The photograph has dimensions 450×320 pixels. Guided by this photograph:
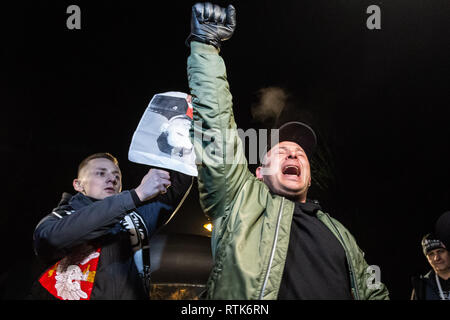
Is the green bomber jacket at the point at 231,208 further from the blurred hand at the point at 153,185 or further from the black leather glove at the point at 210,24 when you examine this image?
the blurred hand at the point at 153,185

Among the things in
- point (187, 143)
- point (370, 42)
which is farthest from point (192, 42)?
point (370, 42)

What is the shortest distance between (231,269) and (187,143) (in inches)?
49.1

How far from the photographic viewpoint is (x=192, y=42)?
1.92 m

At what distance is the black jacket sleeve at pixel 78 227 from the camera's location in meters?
2.11

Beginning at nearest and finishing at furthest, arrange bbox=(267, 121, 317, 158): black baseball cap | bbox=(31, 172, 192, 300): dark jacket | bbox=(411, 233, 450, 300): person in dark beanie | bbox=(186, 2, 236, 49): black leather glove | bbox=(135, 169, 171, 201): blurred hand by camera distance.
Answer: bbox=(186, 2, 236, 49): black leather glove
bbox=(31, 172, 192, 300): dark jacket
bbox=(135, 169, 171, 201): blurred hand
bbox=(267, 121, 317, 158): black baseball cap
bbox=(411, 233, 450, 300): person in dark beanie

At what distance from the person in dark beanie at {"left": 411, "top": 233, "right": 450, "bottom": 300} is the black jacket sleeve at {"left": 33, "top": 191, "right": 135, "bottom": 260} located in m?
4.00

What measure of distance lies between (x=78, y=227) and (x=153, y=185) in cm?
58

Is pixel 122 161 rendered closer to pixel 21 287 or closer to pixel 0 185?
pixel 0 185

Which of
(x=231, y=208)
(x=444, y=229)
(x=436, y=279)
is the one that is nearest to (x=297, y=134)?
(x=231, y=208)

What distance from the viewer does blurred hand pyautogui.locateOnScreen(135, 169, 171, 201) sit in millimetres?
2309

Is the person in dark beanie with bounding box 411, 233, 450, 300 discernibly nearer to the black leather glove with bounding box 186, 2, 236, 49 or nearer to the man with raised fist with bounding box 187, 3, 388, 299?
the man with raised fist with bounding box 187, 3, 388, 299

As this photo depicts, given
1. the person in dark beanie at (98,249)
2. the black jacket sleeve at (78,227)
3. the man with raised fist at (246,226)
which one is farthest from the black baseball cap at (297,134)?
the black jacket sleeve at (78,227)

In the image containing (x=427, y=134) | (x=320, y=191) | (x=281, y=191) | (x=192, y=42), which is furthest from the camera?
(x=320, y=191)

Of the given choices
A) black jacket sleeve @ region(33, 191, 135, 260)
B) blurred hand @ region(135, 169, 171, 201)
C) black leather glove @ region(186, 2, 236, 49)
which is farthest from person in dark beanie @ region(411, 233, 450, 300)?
black jacket sleeve @ region(33, 191, 135, 260)
